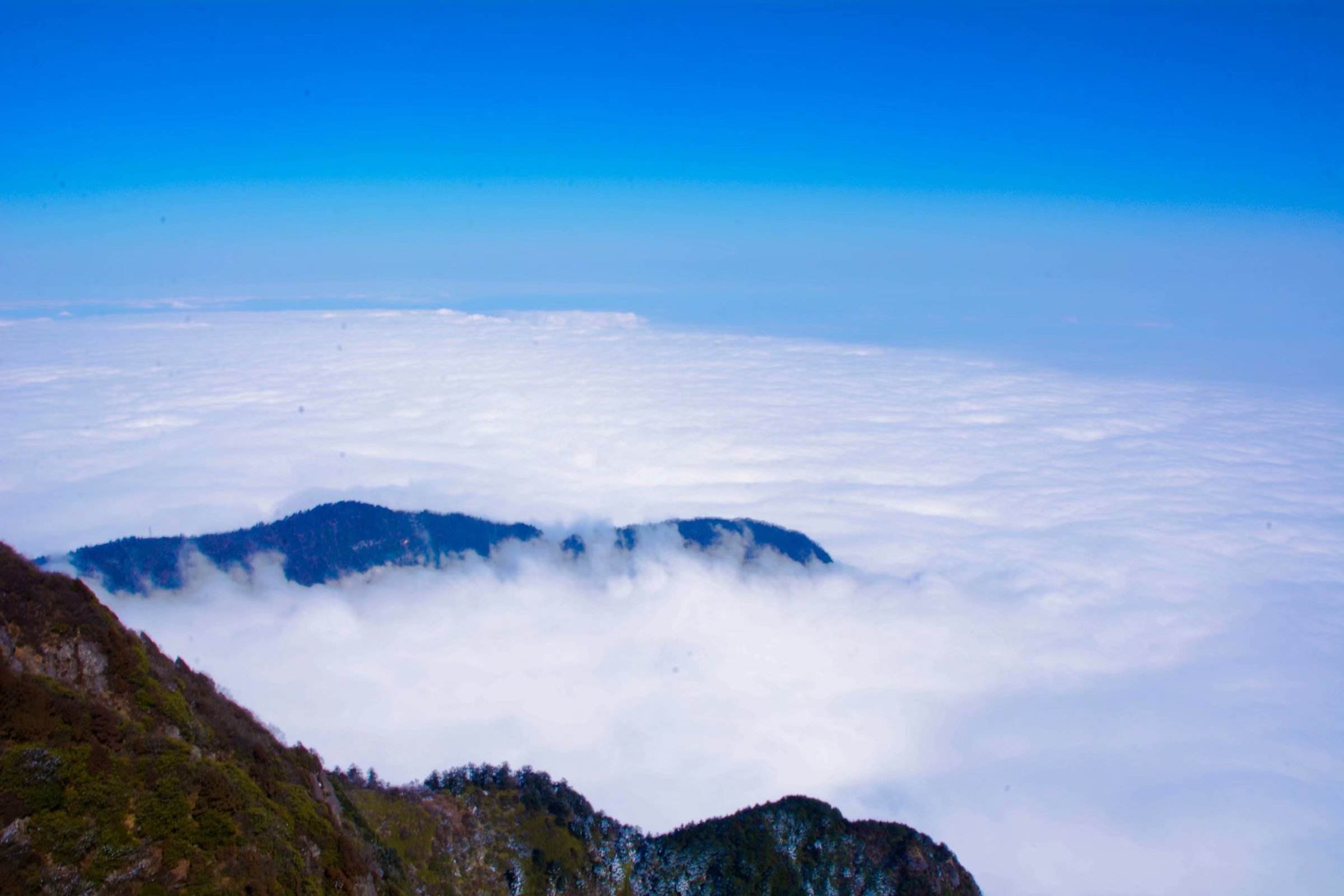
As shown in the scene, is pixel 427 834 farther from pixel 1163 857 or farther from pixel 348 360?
pixel 348 360

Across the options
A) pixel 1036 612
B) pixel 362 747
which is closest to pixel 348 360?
pixel 362 747

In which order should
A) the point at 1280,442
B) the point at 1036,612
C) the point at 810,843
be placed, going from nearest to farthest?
the point at 810,843 → the point at 1036,612 → the point at 1280,442

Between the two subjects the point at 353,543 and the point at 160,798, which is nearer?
the point at 160,798

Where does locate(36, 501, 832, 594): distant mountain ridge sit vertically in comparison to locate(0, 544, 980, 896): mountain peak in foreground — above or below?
below

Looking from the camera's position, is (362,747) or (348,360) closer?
(362,747)

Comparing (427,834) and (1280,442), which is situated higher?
(1280,442)

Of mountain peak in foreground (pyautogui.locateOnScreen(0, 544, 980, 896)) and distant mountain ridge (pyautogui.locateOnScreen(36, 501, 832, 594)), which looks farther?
distant mountain ridge (pyautogui.locateOnScreen(36, 501, 832, 594))

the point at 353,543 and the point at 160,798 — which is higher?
the point at 160,798

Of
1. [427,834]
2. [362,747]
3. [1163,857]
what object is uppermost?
[427,834]
